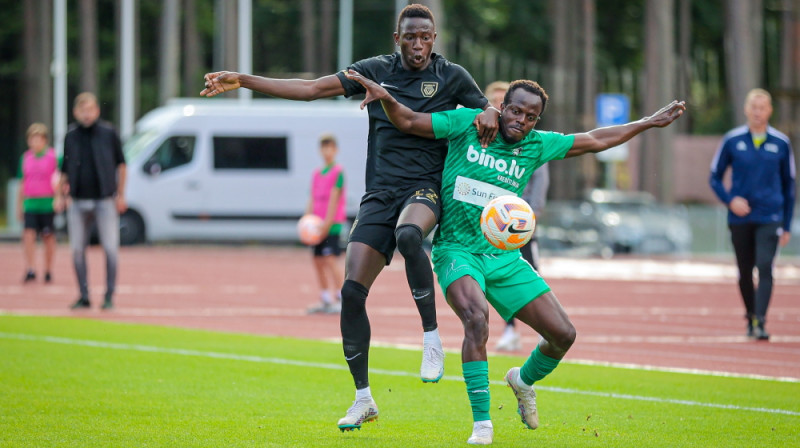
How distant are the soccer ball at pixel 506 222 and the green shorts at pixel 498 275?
12 centimetres

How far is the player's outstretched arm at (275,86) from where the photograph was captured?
697cm

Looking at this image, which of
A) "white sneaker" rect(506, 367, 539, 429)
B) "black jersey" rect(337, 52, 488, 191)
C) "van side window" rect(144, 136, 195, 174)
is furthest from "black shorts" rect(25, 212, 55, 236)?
"white sneaker" rect(506, 367, 539, 429)

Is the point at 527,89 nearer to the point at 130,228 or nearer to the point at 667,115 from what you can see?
the point at 667,115

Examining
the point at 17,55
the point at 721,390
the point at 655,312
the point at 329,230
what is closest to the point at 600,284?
the point at 655,312

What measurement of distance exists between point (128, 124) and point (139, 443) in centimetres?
2830

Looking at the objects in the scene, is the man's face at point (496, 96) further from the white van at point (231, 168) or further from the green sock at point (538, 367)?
the white van at point (231, 168)

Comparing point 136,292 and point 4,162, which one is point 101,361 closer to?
point 136,292

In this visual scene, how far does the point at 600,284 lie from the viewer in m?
19.8

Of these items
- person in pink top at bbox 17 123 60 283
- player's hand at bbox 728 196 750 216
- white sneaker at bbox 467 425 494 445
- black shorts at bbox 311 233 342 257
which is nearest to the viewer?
white sneaker at bbox 467 425 494 445

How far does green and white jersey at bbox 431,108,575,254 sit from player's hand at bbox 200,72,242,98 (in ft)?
3.65

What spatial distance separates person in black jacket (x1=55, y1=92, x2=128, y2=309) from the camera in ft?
45.9

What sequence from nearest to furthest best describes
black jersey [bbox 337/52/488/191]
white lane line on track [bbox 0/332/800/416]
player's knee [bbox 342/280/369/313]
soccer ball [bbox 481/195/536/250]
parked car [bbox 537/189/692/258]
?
soccer ball [bbox 481/195/536/250]
player's knee [bbox 342/280/369/313]
black jersey [bbox 337/52/488/191]
white lane line on track [bbox 0/332/800/416]
parked car [bbox 537/189/692/258]

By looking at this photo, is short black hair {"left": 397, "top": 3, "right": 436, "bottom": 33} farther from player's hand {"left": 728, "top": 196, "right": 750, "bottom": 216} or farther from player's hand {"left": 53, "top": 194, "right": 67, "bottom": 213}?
player's hand {"left": 53, "top": 194, "right": 67, "bottom": 213}

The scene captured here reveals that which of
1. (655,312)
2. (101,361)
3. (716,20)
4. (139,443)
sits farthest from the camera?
(716,20)
